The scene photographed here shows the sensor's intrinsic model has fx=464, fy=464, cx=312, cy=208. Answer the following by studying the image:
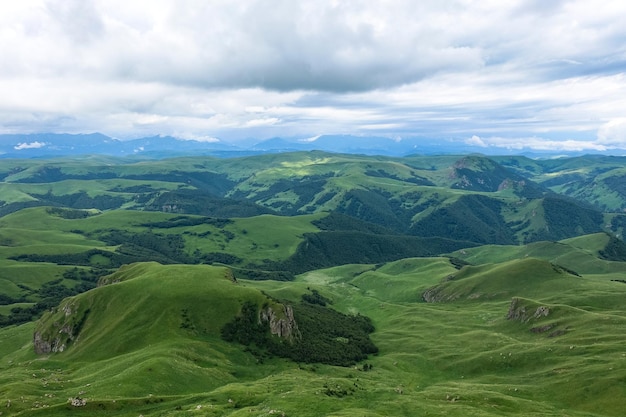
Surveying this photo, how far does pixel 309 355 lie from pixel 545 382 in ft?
290

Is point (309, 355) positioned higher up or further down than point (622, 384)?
further down

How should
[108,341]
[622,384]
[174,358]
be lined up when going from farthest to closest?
[108,341] → [174,358] → [622,384]

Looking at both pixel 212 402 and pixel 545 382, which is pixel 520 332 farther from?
pixel 212 402

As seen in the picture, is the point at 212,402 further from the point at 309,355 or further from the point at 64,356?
the point at 64,356

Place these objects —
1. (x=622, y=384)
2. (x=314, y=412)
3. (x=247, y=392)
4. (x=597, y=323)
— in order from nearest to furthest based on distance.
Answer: (x=314, y=412), (x=622, y=384), (x=247, y=392), (x=597, y=323)

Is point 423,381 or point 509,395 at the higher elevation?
point 509,395

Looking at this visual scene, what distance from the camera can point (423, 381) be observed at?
165 meters

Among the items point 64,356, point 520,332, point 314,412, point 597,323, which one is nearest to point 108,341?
point 64,356

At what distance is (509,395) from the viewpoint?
134 meters

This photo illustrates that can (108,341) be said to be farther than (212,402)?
Yes

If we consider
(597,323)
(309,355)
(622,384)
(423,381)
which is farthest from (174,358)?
(597,323)

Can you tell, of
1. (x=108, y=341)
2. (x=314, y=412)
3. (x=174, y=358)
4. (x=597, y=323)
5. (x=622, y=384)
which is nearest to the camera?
(x=314, y=412)

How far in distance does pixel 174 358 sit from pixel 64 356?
213 feet

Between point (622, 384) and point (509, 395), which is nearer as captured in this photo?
point (622, 384)
